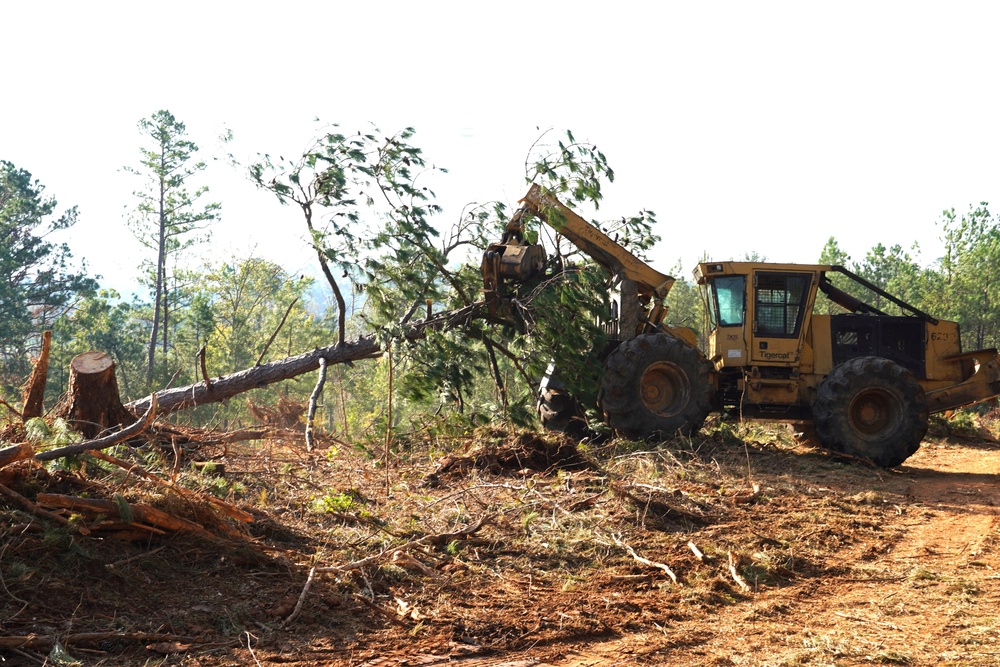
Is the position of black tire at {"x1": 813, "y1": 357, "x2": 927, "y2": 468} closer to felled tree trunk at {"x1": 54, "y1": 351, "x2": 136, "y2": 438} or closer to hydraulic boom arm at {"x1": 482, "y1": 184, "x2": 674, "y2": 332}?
hydraulic boom arm at {"x1": 482, "y1": 184, "x2": 674, "y2": 332}

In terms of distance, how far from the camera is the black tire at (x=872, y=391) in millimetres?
11336

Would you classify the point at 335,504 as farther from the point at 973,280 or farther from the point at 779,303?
the point at 973,280

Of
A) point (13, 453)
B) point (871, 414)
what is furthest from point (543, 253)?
point (13, 453)

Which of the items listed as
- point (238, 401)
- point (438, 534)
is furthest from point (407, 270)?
point (238, 401)

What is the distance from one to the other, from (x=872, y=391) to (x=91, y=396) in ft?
29.9

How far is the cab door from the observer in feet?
39.3

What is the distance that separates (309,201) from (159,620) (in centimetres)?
864

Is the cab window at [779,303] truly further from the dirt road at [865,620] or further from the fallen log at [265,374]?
the fallen log at [265,374]

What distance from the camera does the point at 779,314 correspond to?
39.5 ft

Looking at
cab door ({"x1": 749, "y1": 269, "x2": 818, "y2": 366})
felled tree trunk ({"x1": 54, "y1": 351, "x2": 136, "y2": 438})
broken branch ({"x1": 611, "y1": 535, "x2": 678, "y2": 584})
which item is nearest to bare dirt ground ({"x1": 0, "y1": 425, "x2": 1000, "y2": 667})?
broken branch ({"x1": 611, "y1": 535, "x2": 678, "y2": 584})

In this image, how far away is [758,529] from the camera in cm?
776

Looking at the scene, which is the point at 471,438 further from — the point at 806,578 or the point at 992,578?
the point at 992,578

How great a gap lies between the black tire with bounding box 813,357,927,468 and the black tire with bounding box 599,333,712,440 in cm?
148

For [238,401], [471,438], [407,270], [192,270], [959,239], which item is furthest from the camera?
[192,270]
